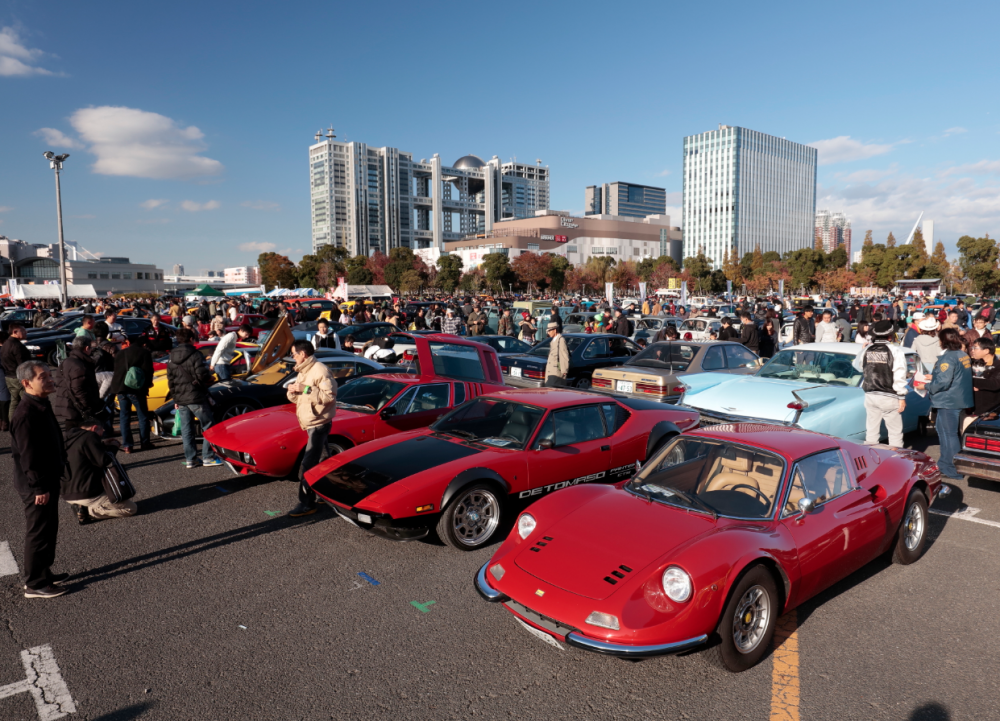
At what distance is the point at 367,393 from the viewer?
792 cm

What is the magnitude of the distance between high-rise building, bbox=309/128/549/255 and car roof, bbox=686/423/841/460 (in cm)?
17289

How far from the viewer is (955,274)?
3565 inches

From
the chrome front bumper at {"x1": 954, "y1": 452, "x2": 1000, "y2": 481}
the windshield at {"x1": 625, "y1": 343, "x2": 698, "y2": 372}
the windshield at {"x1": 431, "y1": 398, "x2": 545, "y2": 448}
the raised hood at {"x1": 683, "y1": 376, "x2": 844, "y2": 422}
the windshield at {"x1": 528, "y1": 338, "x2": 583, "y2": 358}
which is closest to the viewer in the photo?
the windshield at {"x1": 431, "y1": 398, "x2": 545, "y2": 448}

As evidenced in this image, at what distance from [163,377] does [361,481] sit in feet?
22.6

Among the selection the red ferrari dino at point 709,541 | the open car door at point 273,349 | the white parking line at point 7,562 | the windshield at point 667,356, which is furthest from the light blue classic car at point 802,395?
the white parking line at point 7,562

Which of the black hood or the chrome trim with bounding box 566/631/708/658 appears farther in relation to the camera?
the black hood

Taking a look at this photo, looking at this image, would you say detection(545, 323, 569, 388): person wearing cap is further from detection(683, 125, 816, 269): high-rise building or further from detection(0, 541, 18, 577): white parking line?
detection(683, 125, 816, 269): high-rise building

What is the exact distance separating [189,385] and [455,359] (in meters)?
3.40

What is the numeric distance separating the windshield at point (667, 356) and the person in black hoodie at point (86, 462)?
27.6 feet

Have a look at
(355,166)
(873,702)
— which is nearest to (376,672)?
(873,702)

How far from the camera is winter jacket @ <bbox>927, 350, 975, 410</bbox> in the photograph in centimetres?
716

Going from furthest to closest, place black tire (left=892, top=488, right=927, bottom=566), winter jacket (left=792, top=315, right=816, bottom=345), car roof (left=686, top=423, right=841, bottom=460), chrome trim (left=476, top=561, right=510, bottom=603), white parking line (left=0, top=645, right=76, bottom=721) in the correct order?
winter jacket (left=792, top=315, right=816, bottom=345), black tire (left=892, top=488, right=927, bottom=566), car roof (left=686, top=423, right=841, bottom=460), chrome trim (left=476, top=561, right=510, bottom=603), white parking line (left=0, top=645, right=76, bottom=721)

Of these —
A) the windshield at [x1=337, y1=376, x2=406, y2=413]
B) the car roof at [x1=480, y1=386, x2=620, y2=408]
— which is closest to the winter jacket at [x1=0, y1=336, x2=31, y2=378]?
the windshield at [x1=337, y1=376, x2=406, y2=413]

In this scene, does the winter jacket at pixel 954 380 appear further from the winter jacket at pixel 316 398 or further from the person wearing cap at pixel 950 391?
the winter jacket at pixel 316 398
